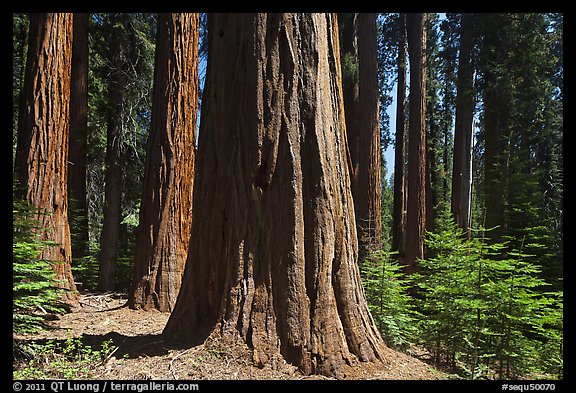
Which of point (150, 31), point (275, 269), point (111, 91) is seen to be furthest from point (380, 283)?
point (150, 31)

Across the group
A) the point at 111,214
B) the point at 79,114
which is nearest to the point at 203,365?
the point at 111,214

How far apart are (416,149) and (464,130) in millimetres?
4359

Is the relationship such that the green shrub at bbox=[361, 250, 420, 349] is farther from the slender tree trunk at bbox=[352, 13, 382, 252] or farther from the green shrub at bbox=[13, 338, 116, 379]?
the slender tree trunk at bbox=[352, 13, 382, 252]

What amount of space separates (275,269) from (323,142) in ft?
4.48

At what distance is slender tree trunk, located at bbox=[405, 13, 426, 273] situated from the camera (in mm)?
13156

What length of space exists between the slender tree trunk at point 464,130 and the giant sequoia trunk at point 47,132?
44.0 feet

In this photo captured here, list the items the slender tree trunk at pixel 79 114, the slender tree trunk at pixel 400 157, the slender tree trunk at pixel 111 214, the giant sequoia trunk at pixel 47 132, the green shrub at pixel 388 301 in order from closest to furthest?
the green shrub at pixel 388 301 < the giant sequoia trunk at pixel 47 132 < the slender tree trunk at pixel 111 214 < the slender tree trunk at pixel 79 114 < the slender tree trunk at pixel 400 157

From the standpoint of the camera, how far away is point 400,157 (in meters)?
17.8

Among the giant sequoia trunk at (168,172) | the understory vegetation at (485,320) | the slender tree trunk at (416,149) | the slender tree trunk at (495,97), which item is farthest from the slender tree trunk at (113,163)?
the slender tree trunk at (495,97)

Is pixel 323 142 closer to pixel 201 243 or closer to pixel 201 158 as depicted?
pixel 201 158

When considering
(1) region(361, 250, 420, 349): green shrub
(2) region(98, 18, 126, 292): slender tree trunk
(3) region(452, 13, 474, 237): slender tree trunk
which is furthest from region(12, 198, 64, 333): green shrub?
(3) region(452, 13, 474, 237): slender tree trunk

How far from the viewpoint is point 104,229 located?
11.3m

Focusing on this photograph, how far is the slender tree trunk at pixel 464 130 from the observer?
628 inches

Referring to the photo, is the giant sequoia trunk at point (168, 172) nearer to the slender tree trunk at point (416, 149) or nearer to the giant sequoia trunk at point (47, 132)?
the giant sequoia trunk at point (47, 132)
